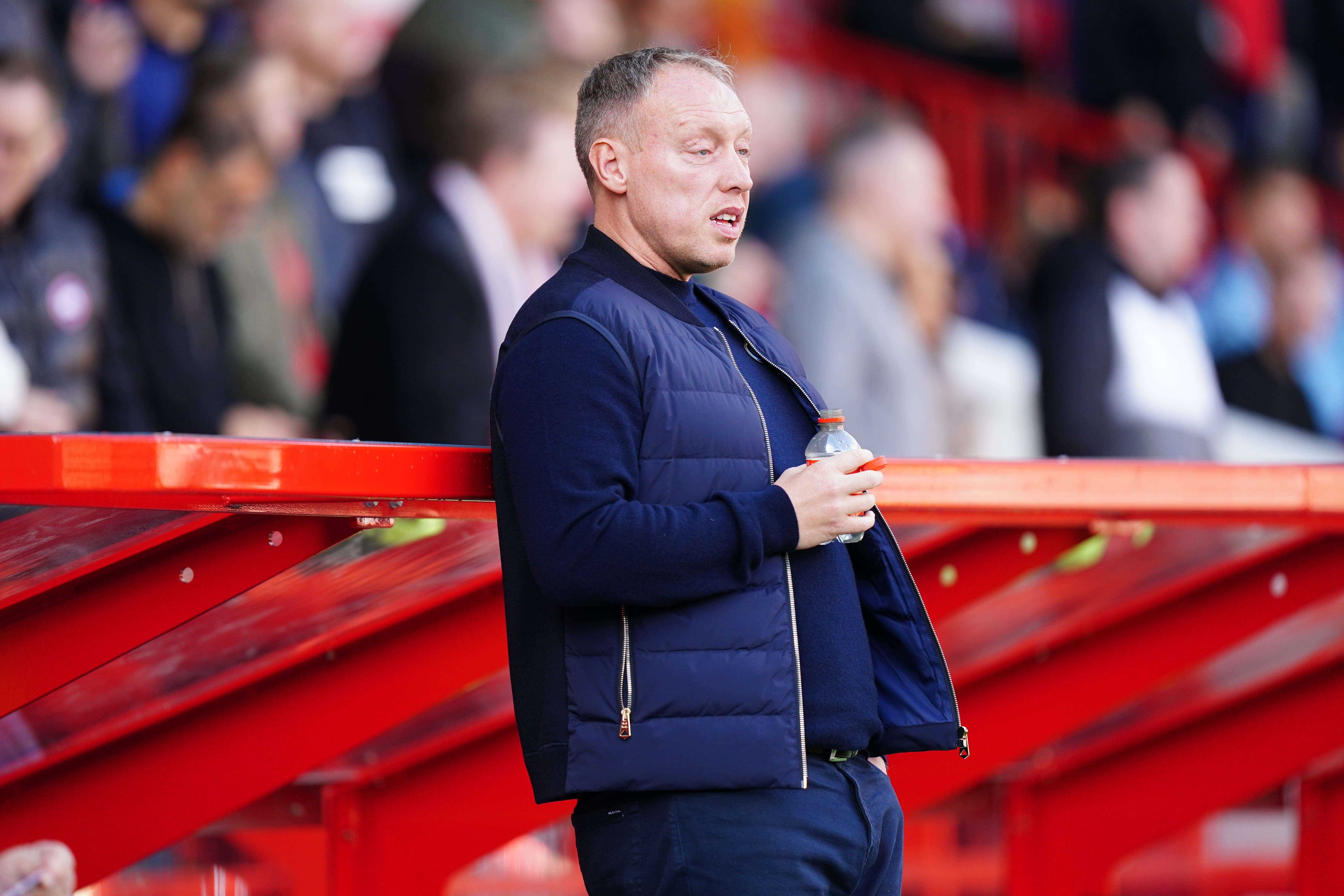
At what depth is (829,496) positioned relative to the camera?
76.5 inches

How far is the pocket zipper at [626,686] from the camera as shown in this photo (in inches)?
72.9

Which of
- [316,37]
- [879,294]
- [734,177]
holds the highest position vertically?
[316,37]

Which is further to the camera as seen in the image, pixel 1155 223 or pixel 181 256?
A: pixel 1155 223

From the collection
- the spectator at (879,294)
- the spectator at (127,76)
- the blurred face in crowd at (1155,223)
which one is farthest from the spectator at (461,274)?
the blurred face in crowd at (1155,223)

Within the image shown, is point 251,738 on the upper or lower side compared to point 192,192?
lower

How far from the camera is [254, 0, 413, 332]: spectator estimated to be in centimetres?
544

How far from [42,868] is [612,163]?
1.29 metres

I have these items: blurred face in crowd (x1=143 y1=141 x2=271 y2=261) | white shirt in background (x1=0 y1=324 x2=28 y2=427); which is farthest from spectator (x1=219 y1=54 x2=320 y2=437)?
white shirt in background (x1=0 y1=324 x2=28 y2=427)

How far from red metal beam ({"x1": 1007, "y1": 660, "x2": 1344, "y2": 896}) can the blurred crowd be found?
1.75 meters

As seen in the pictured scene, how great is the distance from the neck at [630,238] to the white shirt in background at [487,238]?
103 inches

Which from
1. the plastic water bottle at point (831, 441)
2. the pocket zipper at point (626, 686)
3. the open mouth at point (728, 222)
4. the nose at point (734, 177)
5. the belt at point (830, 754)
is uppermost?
the nose at point (734, 177)

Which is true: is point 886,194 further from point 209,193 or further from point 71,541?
point 71,541

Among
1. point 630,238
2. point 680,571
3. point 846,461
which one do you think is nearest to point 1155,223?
point 630,238

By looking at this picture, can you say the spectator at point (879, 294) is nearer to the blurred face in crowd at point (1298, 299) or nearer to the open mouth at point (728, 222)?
the blurred face in crowd at point (1298, 299)
